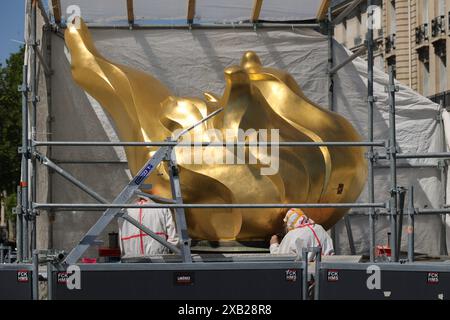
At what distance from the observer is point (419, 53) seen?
30.9 m

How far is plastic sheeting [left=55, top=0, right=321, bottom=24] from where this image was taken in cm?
1138

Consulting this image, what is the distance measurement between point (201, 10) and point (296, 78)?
1.44 metres

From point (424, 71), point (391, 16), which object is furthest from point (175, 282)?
point (391, 16)

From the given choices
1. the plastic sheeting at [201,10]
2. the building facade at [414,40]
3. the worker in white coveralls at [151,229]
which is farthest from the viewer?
the building facade at [414,40]

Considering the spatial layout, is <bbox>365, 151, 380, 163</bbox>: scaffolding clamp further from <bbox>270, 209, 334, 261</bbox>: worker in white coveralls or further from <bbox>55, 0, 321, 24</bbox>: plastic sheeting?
<bbox>55, 0, 321, 24</bbox>: plastic sheeting

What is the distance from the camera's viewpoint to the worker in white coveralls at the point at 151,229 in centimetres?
888

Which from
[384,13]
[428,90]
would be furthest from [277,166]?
[384,13]

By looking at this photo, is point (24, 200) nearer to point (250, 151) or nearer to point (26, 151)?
point (26, 151)

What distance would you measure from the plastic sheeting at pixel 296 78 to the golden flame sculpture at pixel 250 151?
7.01ft

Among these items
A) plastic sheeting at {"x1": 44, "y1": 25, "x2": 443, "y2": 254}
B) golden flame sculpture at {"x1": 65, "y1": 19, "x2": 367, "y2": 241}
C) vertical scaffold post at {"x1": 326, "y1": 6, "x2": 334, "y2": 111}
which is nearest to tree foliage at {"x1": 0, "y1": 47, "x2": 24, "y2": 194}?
plastic sheeting at {"x1": 44, "y1": 25, "x2": 443, "y2": 254}

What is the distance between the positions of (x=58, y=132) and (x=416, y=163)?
4.36 metres

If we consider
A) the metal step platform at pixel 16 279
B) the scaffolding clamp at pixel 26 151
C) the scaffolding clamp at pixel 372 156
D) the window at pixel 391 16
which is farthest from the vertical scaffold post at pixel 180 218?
the window at pixel 391 16

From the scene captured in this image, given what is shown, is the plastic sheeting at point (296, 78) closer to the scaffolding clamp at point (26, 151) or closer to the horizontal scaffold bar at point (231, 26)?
the horizontal scaffold bar at point (231, 26)

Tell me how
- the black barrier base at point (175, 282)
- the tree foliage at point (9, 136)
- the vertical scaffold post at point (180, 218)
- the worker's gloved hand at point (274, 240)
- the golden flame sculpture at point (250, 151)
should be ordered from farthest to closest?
the tree foliage at point (9, 136) < the golden flame sculpture at point (250, 151) < the worker's gloved hand at point (274, 240) < the vertical scaffold post at point (180, 218) < the black barrier base at point (175, 282)
